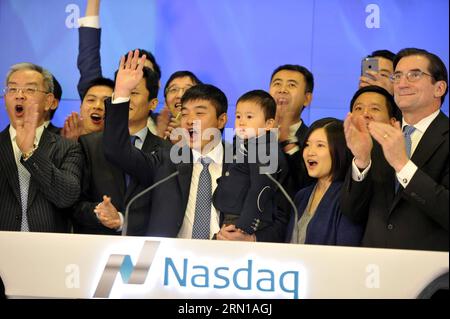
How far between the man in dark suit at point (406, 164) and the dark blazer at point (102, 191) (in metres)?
1.10

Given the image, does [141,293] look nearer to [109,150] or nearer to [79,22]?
[109,150]

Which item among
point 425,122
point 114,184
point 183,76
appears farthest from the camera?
point 183,76

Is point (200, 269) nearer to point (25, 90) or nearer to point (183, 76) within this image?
point (183, 76)

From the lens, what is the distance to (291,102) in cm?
468

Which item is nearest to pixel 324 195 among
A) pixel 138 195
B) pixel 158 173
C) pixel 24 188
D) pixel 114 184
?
pixel 158 173

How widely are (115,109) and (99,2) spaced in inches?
28.3

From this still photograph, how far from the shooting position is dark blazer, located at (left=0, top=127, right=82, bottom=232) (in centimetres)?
459

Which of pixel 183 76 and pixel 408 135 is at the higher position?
pixel 183 76

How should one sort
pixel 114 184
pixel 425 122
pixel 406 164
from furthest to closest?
pixel 114 184 < pixel 425 122 < pixel 406 164

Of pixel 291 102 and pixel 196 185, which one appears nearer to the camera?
pixel 196 185

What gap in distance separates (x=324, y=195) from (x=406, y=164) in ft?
1.58

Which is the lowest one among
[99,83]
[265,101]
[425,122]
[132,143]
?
[132,143]

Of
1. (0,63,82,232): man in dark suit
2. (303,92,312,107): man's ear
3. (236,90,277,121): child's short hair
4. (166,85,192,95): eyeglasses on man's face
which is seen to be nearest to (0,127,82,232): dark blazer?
(0,63,82,232): man in dark suit

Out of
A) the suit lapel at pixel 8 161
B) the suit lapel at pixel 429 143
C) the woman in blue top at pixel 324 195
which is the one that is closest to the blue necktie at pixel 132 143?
the suit lapel at pixel 8 161
